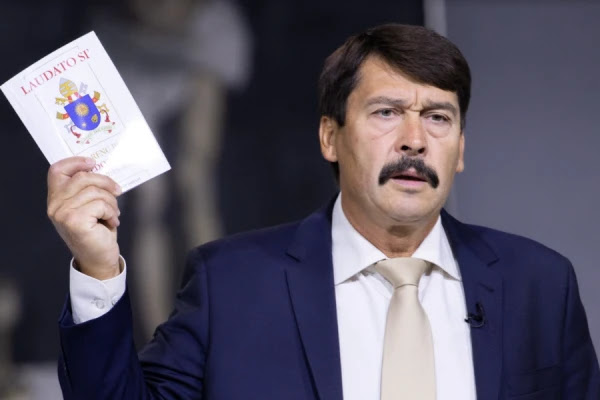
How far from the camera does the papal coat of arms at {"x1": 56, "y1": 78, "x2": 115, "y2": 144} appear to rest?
7.42ft

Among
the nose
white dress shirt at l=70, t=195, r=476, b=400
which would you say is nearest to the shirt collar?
white dress shirt at l=70, t=195, r=476, b=400

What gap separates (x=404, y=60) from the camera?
8.59 ft

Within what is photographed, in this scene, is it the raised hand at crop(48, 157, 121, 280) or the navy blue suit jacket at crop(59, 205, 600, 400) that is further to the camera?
the navy blue suit jacket at crop(59, 205, 600, 400)

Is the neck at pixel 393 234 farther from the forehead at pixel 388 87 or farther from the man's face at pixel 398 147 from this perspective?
the forehead at pixel 388 87

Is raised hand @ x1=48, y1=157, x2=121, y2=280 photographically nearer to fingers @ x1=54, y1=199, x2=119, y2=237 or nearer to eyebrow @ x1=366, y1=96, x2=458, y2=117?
fingers @ x1=54, y1=199, x2=119, y2=237

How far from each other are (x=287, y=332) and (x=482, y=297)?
495 mm

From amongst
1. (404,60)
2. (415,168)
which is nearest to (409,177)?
(415,168)

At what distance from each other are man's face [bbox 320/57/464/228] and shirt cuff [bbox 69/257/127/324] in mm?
696

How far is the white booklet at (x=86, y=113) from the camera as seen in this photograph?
2.25 m

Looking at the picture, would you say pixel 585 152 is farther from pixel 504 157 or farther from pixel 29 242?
pixel 29 242

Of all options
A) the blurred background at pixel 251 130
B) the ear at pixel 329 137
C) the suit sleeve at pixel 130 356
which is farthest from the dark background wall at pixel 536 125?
the suit sleeve at pixel 130 356

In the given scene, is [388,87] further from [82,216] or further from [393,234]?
[82,216]

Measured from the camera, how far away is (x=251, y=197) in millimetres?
4012

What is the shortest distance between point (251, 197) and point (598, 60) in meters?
1.50
